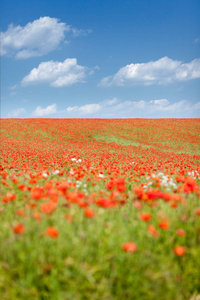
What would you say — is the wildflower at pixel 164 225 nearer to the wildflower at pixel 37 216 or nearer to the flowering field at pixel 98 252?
the flowering field at pixel 98 252

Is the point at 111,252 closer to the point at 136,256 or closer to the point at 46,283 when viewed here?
the point at 136,256

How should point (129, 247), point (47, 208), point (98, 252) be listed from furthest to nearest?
point (47, 208)
point (98, 252)
point (129, 247)

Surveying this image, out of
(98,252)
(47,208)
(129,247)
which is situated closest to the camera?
(129,247)

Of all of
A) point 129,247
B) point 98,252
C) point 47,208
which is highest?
point 47,208

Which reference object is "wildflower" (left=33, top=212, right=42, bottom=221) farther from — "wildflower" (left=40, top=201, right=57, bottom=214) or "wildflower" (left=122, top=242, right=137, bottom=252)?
"wildflower" (left=122, top=242, right=137, bottom=252)

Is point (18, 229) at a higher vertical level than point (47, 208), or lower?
lower

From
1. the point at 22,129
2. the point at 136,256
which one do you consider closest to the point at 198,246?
the point at 136,256

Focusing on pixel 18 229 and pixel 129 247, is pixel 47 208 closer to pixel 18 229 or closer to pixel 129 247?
pixel 18 229

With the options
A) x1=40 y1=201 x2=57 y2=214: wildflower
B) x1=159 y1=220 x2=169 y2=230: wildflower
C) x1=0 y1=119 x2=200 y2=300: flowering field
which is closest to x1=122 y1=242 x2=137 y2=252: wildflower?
x1=0 y1=119 x2=200 y2=300: flowering field

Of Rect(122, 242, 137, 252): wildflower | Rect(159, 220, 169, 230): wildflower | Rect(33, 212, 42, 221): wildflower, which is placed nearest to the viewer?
Rect(122, 242, 137, 252): wildflower

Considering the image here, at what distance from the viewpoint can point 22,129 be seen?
29953 mm

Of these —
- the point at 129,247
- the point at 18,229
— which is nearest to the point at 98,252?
the point at 129,247

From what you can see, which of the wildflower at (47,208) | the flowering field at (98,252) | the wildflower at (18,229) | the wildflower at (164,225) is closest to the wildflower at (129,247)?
the flowering field at (98,252)

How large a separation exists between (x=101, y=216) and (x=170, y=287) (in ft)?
3.18
